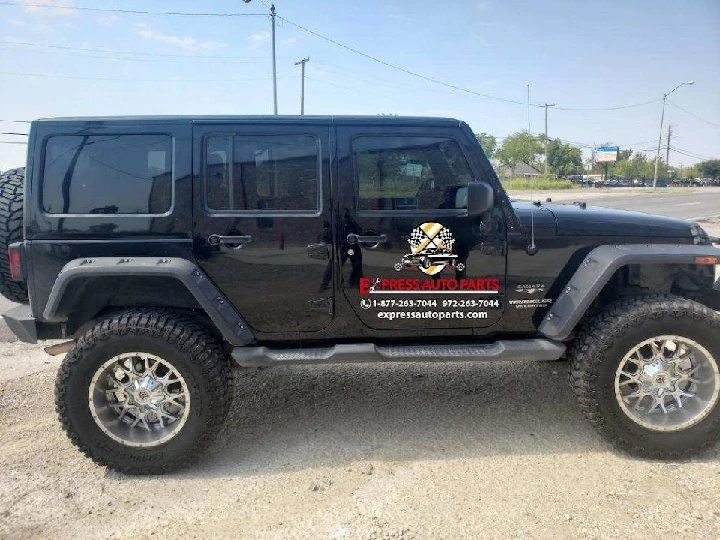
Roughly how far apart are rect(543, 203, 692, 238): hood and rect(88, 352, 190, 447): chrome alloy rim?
2.53 m

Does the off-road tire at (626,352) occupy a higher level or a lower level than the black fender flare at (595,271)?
lower

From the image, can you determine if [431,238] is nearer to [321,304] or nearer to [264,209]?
[321,304]

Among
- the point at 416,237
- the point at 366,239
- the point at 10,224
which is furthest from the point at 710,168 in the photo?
the point at 10,224

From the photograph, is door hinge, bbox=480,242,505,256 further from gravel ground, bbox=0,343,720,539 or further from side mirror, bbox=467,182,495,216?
gravel ground, bbox=0,343,720,539

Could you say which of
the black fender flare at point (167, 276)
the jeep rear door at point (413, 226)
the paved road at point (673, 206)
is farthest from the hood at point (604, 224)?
the paved road at point (673, 206)

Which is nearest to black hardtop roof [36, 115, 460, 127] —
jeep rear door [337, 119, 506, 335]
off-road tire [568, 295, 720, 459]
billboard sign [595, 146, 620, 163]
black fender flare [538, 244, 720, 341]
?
jeep rear door [337, 119, 506, 335]

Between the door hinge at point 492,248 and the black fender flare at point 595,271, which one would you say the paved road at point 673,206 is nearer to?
the black fender flare at point 595,271

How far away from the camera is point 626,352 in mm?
3053

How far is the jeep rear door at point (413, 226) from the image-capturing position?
3.11 meters

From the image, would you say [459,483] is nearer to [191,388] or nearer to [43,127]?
[191,388]

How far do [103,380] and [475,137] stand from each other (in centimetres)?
267

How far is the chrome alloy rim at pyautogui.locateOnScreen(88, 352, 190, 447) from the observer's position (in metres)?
3.02

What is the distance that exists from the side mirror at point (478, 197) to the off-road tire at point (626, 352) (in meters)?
1.05

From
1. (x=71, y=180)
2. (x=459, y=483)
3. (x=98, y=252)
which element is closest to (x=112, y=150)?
(x=71, y=180)
